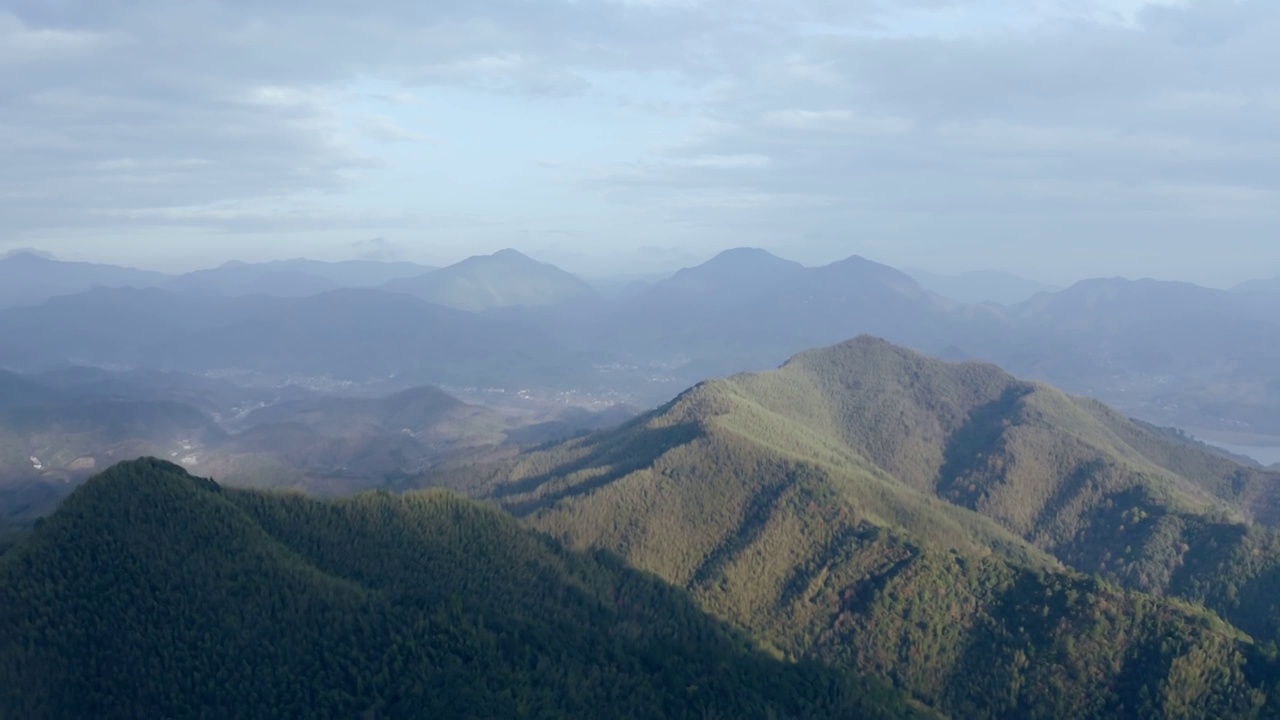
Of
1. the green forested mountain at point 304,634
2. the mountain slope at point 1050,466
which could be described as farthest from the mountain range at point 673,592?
the mountain slope at point 1050,466

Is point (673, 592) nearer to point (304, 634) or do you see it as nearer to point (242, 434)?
point (304, 634)

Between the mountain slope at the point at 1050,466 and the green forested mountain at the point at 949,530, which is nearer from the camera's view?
the green forested mountain at the point at 949,530

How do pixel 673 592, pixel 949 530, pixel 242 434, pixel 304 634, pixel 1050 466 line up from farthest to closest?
pixel 242 434 → pixel 1050 466 → pixel 949 530 → pixel 673 592 → pixel 304 634

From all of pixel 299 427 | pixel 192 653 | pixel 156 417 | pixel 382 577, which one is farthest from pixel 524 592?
pixel 156 417

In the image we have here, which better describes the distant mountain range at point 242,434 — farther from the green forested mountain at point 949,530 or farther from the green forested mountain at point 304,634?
the green forested mountain at point 304,634

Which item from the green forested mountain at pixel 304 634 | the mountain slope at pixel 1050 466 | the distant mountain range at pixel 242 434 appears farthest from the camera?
the distant mountain range at pixel 242 434

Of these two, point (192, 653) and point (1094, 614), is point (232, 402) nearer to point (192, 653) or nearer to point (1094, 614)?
point (192, 653)

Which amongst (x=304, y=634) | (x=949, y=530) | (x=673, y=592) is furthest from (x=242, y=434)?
(x=304, y=634)
